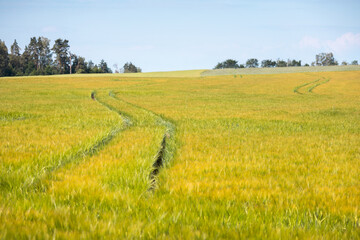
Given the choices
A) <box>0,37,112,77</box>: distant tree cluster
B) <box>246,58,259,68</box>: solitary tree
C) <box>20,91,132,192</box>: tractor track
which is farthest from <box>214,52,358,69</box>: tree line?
<box>20,91,132,192</box>: tractor track

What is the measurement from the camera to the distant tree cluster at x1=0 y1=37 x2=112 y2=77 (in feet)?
375

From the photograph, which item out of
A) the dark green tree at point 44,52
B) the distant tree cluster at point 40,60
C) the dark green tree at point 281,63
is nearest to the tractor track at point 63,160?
the distant tree cluster at point 40,60

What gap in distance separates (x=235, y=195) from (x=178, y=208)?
2.65 ft

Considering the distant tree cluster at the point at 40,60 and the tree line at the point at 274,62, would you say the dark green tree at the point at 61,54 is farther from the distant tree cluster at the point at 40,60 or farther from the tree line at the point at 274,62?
the tree line at the point at 274,62

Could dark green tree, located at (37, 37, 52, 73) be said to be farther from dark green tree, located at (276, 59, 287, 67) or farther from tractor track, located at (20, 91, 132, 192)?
tractor track, located at (20, 91, 132, 192)

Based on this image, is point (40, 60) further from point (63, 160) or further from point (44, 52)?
point (63, 160)

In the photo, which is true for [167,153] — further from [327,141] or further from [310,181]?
[327,141]

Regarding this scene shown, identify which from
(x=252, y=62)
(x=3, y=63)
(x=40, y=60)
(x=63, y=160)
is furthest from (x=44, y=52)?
(x=63, y=160)

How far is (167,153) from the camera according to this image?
6.09 metres

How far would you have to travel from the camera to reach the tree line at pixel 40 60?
114256 mm

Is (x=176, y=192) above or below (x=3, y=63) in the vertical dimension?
below

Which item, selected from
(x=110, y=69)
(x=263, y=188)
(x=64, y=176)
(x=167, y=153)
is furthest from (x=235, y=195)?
(x=110, y=69)

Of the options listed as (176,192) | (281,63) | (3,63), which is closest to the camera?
(176,192)

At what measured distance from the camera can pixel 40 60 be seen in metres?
142
